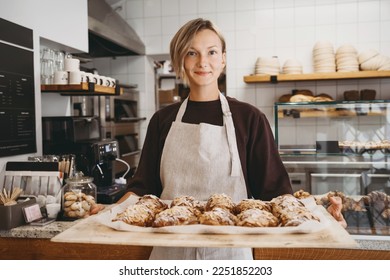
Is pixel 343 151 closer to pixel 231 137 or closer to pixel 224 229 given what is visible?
pixel 231 137

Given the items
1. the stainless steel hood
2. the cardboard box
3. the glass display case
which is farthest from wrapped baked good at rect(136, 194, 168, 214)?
the stainless steel hood

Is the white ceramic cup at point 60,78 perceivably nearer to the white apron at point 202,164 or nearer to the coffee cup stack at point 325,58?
the white apron at point 202,164

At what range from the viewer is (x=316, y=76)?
11.4 feet

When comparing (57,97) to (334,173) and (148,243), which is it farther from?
(148,243)

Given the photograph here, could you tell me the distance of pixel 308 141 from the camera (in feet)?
8.91

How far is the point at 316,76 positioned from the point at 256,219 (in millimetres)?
2764

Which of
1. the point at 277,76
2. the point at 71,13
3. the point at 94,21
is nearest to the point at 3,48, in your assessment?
the point at 71,13

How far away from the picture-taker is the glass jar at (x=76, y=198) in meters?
1.66

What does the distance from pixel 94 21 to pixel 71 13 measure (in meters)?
0.47

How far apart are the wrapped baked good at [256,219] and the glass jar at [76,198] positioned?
33.4 inches

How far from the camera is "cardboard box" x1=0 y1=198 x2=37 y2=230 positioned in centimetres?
156

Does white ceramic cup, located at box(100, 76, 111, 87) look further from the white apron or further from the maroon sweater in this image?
the white apron

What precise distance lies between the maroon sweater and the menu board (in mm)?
907

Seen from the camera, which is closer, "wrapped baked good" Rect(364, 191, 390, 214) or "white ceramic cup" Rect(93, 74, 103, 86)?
"wrapped baked good" Rect(364, 191, 390, 214)
